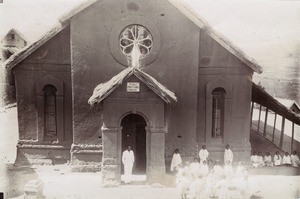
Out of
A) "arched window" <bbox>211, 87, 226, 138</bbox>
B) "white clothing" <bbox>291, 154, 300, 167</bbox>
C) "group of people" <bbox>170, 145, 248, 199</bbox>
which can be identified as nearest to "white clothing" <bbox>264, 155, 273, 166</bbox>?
"white clothing" <bbox>291, 154, 300, 167</bbox>

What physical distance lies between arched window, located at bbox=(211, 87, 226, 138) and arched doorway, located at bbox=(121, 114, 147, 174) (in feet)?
11.6

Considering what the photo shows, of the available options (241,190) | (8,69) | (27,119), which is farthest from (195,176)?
(8,69)

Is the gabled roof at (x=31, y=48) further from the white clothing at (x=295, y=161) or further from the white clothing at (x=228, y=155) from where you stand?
the white clothing at (x=295, y=161)

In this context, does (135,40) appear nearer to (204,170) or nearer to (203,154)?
(203,154)

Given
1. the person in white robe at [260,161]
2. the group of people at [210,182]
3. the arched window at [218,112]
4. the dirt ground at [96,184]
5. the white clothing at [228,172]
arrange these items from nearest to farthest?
the group of people at [210,182] → the white clothing at [228,172] → the dirt ground at [96,184] → the arched window at [218,112] → the person in white robe at [260,161]

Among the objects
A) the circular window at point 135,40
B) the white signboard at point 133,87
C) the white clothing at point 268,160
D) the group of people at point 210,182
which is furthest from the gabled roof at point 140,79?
the white clothing at point 268,160

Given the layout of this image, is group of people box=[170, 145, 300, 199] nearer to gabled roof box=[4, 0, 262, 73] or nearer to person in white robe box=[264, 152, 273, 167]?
person in white robe box=[264, 152, 273, 167]

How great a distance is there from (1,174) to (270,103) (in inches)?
539

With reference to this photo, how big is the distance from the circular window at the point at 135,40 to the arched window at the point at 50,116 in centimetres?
432

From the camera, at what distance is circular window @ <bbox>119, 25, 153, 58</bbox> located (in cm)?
1619

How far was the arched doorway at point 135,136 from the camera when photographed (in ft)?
54.8

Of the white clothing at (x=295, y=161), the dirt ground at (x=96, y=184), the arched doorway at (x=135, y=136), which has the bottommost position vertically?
the dirt ground at (x=96, y=184)

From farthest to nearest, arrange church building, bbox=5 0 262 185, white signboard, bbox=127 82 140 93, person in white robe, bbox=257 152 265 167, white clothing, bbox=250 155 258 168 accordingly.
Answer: person in white robe, bbox=257 152 265 167 < white clothing, bbox=250 155 258 168 < church building, bbox=5 0 262 185 < white signboard, bbox=127 82 140 93

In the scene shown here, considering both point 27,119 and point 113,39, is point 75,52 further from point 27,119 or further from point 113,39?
point 27,119
